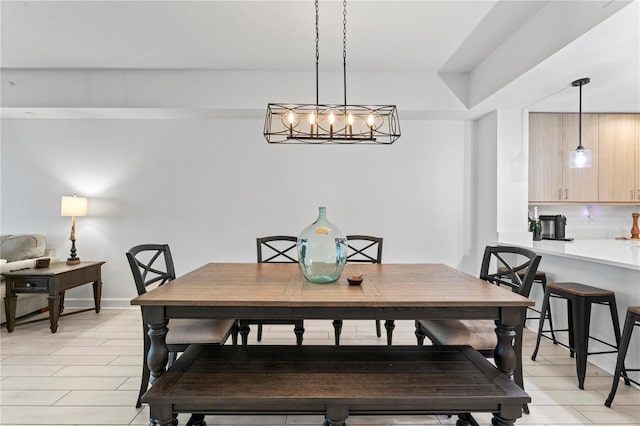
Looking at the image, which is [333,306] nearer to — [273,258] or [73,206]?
[273,258]

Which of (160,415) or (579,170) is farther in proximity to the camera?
(579,170)

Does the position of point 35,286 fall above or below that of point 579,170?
below

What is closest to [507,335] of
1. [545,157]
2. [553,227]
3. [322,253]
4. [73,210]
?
[322,253]

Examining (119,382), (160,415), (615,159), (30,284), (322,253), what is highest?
(615,159)

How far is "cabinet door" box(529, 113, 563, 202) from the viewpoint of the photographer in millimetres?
4363

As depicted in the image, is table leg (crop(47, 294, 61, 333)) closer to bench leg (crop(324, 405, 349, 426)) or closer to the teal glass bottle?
the teal glass bottle

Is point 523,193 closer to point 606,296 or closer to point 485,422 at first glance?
→ point 606,296

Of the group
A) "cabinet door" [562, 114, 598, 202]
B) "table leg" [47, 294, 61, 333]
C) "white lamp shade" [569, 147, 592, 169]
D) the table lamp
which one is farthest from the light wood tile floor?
"cabinet door" [562, 114, 598, 202]

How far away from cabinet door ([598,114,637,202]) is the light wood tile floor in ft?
8.35

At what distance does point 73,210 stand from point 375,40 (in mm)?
3676

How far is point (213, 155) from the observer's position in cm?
430

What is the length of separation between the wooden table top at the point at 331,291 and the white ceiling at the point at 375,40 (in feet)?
5.88

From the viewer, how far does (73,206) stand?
12.9ft

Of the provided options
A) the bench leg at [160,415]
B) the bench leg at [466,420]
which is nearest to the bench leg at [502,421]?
the bench leg at [466,420]
